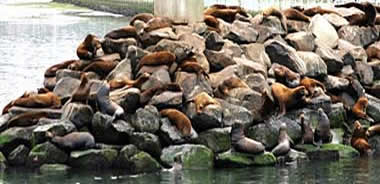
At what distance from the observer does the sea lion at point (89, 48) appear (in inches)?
714

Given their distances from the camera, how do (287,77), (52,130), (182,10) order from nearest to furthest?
(52,130)
(287,77)
(182,10)

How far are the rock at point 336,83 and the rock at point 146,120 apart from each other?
3.92 m

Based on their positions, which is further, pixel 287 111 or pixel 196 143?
pixel 287 111

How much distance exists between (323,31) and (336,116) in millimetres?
2956

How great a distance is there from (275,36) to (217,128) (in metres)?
3.82

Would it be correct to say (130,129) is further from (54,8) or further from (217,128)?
(54,8)

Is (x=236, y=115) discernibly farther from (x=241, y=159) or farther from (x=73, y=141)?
(x=73, y=141)

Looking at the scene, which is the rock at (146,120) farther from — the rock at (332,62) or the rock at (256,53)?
the rock at (332,62)

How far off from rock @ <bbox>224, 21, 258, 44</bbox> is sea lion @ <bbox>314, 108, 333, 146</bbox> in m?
2.60

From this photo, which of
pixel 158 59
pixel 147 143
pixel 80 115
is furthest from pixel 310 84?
pixel 80 115

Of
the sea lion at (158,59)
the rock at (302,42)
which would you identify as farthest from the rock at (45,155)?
the rock at (302,42)

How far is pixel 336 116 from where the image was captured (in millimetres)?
17359

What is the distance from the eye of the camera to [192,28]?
18.6 m

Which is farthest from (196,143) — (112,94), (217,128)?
(112,94)
